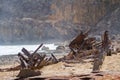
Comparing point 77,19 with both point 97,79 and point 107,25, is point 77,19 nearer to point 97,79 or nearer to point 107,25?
point 107,25

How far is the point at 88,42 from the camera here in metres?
15.7

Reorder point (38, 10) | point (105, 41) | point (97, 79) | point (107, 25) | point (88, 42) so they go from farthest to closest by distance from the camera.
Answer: point (38, 10) < point (107, 25) < point (88, 42) < point (105, 41) < point (97, 79)

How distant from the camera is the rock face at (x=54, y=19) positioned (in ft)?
244

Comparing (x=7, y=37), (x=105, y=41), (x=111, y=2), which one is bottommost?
(x=105, y=41)

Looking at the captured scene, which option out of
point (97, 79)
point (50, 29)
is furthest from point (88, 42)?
point (50, 29)

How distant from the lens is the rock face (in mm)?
74500

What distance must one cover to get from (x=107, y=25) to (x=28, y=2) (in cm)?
2703

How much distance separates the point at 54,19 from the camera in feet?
256

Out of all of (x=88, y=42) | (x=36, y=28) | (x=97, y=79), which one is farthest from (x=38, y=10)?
(x=97, y=79)

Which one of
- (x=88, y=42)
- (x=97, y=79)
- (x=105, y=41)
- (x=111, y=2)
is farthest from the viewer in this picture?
(x=111, y=2)

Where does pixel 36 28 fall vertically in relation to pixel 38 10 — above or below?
below

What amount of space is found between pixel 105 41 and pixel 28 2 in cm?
7363

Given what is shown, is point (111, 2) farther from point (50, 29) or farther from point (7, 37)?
point (7, 37)

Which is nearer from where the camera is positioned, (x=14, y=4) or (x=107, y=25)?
(x=107, y=25)
